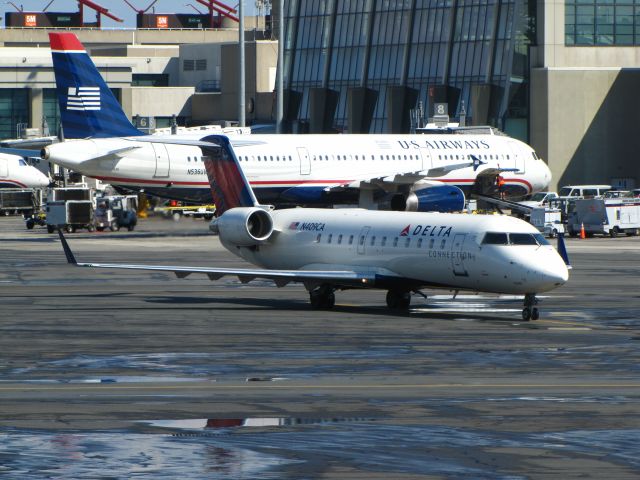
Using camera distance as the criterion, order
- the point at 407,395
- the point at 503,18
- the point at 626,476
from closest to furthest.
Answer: the point at 626,476 → the point at 407,395 → the point at 503,18

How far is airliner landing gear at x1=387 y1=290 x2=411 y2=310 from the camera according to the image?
42.3m

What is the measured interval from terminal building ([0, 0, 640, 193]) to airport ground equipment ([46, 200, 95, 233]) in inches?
1309

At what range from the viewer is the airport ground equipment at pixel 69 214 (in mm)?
84750

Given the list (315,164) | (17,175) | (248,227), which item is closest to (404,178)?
(315,164)

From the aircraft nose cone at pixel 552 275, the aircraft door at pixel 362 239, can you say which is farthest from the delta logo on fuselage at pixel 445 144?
the aircraft nose cone at pixel 552 275

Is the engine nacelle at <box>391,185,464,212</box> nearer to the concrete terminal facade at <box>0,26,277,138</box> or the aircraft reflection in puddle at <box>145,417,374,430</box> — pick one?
the aircraft reflection in puddle at <box>145,417,374,430</box>

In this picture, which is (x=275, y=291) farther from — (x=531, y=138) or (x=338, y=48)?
(x=338, y=48)

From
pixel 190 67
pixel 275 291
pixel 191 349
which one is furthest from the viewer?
pixel 190 67

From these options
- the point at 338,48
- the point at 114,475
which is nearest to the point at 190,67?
the point at 338,48

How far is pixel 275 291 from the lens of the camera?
4994 cm

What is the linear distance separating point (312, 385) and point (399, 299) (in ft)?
51.9

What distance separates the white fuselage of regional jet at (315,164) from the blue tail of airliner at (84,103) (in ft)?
7.05

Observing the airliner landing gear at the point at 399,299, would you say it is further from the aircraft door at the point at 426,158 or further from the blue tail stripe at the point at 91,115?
the aircraft door at the point at 426,158

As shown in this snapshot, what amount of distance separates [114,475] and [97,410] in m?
5.18
